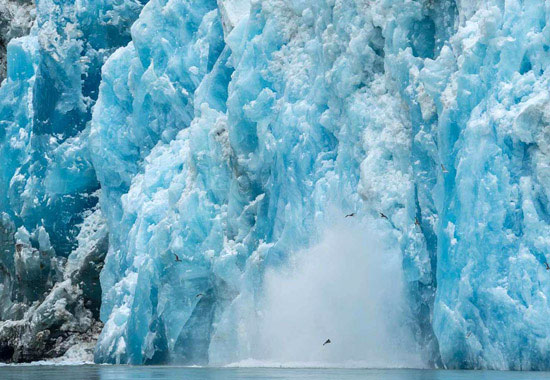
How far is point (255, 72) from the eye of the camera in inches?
1080

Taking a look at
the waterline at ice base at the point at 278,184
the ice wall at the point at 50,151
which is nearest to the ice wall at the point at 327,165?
the waterline at ice base at the point at 278,184

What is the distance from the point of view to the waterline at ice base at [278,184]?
2023 cm

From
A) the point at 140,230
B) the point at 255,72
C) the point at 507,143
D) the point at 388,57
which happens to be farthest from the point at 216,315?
the point at 507,143

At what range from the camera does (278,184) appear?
26.8 meters

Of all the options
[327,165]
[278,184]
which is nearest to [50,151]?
[278,184]

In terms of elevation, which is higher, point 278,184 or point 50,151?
point 50,151

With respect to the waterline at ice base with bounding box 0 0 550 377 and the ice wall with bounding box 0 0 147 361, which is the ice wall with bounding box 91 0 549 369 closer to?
the waterline at ice base with bounding box 0 0 550 377

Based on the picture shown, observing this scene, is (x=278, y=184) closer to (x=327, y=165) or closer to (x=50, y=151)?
(x=327, y=165)

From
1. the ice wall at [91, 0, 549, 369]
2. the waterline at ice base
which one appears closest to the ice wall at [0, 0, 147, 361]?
the waterline at ice base

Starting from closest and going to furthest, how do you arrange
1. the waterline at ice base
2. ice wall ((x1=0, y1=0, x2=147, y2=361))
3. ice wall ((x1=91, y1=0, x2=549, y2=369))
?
ice wall ((x1=91, y1=0, x2=549, y2=369)), the waterline at ice base, ice wall ((x1=0, y1=0, x2=147, y2=361))

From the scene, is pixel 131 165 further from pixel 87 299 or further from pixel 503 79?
pixel 503 79

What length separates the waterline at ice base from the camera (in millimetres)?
20234

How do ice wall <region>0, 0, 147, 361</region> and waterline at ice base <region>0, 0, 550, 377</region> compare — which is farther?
ice wall <region>0, 0, 147, 361</region>

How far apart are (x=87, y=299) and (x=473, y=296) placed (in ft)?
57.7
